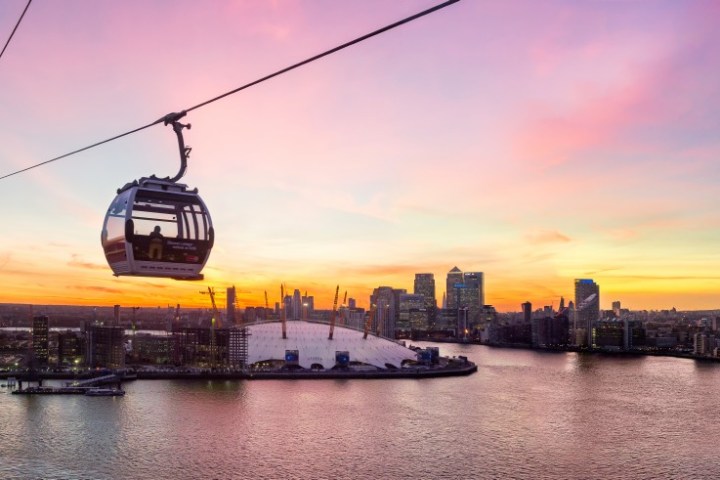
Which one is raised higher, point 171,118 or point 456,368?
point 171,118

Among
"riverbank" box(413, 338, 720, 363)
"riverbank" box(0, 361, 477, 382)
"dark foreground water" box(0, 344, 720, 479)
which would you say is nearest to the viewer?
"dark foreground water" box(0, 344, 720, 479)

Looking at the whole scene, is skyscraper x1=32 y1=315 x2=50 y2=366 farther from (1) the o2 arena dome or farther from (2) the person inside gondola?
(2) the person inside gondola

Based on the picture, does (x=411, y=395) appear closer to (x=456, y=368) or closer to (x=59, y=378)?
(x=456, y=368)

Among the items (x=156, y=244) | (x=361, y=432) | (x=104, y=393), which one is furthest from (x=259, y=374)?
(x=156, y=244)

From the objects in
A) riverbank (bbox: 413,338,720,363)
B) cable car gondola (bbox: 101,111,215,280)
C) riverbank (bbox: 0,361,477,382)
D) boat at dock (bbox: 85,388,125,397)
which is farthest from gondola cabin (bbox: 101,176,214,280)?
riverbank (bbox: 413,338,720,363)

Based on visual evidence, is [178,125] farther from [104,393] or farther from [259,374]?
[259,374]

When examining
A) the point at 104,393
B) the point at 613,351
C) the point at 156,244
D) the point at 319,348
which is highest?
the point at 156,244

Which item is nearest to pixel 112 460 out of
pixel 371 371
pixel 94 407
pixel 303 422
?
pixel 303 422
